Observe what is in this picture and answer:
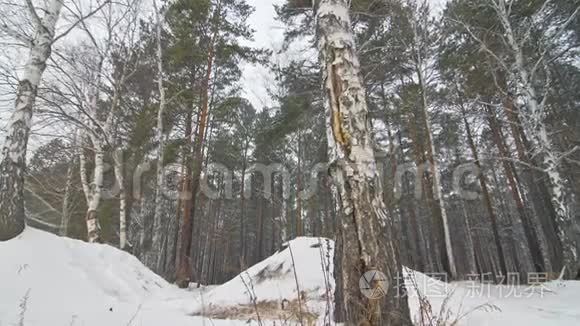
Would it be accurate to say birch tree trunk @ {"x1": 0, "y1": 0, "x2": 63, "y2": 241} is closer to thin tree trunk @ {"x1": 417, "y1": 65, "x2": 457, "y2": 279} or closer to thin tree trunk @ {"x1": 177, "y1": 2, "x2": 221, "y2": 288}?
thin tree trunk @ {"x1": 177, "y1": 2, "x2": 221, "y2": 288}

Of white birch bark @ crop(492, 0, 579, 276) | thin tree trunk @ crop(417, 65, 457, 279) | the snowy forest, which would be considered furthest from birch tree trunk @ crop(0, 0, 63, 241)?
thin tree trunk @ crop(417, 65, 457, 279)

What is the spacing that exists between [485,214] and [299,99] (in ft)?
71.2

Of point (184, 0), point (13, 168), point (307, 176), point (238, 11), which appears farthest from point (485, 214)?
point (13, 168)

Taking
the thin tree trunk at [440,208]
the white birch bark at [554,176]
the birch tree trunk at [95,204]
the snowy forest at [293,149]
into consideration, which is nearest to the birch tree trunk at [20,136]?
the snowy forest at [293,149]

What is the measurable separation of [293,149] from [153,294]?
36.6 ft

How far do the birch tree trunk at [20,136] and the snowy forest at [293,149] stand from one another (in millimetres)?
22

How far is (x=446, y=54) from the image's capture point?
937 cm

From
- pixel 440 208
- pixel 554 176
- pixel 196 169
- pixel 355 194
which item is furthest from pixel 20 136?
pixel 440 208

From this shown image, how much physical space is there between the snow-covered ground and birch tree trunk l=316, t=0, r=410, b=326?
0.92 ft

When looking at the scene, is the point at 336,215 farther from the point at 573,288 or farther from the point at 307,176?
the point at 307,176

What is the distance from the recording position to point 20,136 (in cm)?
374

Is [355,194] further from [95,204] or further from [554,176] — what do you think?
[95,204]

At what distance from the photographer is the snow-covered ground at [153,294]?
2.41 meters

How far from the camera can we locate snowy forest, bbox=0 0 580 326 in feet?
7.48
